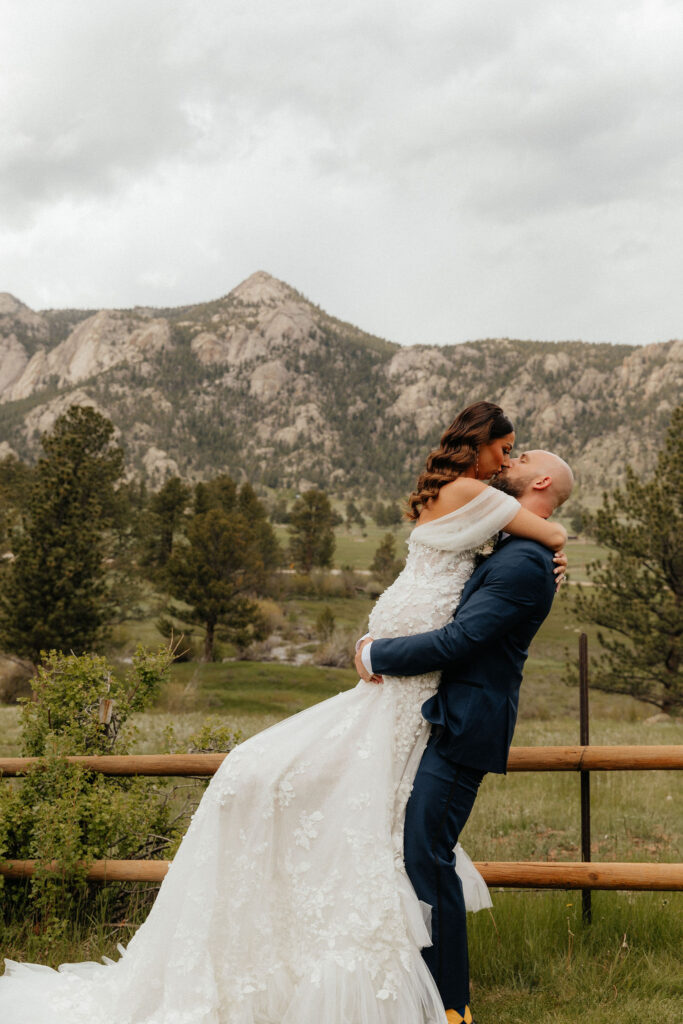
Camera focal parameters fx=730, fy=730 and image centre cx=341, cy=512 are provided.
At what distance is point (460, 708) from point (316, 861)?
90 centimetres

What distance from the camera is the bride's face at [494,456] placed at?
3.26m

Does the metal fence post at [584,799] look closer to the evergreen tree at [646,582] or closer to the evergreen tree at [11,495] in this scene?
the evergreen tree at [646,582]

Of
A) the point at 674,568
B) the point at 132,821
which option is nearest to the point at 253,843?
the point at 132,821

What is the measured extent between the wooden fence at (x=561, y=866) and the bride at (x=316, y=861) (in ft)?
2.89

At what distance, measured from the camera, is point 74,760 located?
439 centimetres

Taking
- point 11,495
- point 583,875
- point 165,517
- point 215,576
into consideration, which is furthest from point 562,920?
point 165,517

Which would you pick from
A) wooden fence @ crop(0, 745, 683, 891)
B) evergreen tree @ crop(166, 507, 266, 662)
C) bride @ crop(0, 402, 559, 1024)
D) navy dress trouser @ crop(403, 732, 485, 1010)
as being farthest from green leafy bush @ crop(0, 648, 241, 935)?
evergreen tree @ crop(166, 507, 266, 662)

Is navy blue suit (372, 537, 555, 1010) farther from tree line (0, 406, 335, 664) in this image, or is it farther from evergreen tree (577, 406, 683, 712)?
evergreen tree (577, 406, 683, 712)

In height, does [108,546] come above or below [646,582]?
above

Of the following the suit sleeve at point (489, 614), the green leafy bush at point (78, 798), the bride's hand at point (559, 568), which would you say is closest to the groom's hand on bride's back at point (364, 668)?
the suit sleeve at point (489, 614)

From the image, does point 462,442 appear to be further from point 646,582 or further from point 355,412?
point 355,412

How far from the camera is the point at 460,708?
10.0ft

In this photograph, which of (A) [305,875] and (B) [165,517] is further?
(B) [165,517]

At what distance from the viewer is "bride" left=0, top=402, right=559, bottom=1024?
292 centimetres
